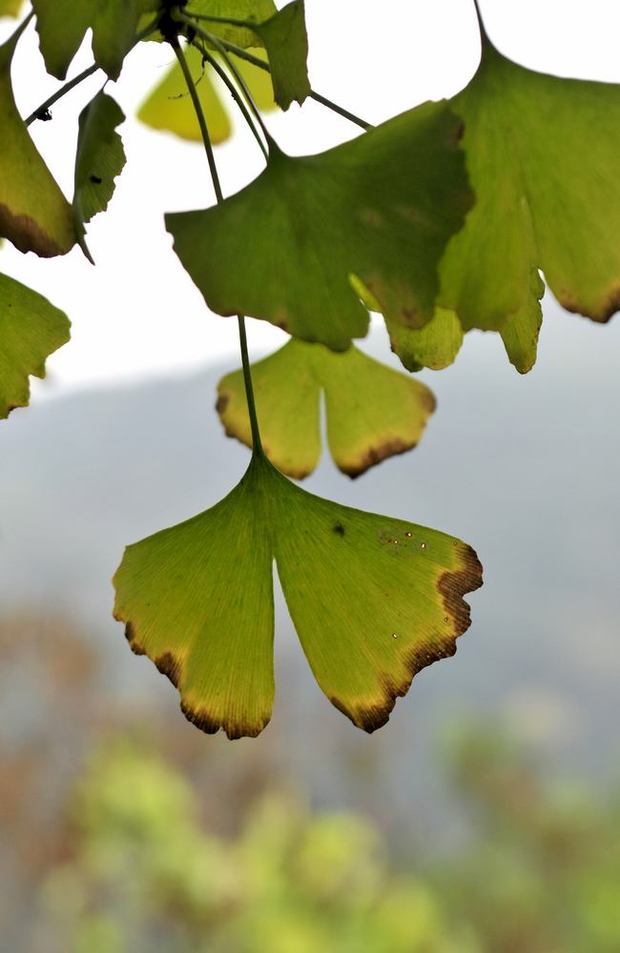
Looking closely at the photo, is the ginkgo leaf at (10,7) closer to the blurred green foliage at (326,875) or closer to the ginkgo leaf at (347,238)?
the ginkgo leaf at (347,238)

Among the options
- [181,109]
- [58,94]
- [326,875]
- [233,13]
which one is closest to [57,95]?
[58,94]

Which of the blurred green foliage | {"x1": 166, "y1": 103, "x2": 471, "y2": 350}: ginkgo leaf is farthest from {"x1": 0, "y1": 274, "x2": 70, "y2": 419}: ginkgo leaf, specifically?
the blurred green foliage

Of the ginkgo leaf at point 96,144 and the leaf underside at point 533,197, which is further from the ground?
the ginkgo leaf at point 96,144

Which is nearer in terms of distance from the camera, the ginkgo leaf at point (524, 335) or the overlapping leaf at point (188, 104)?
the ginkgo leaf at point (524, 335)

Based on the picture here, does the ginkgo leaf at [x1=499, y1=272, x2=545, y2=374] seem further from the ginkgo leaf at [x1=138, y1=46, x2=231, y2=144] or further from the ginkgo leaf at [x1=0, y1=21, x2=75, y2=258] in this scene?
the ginkgo leaf at [x1=138, y1=46, x2=231, y2=144]

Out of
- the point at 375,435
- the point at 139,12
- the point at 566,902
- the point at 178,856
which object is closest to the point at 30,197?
the point at 139,12

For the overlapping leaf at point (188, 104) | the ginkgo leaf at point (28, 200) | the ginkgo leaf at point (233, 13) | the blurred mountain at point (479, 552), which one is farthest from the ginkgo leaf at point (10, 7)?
the blurred mountain at point (479, 552)

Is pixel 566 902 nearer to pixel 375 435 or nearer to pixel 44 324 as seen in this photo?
pixel 375 435
